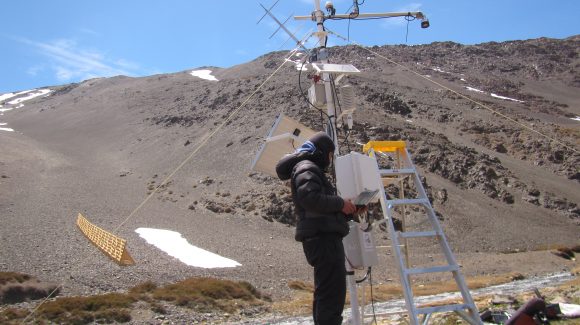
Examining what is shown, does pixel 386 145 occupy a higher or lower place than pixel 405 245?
higher

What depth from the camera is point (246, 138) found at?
68.2m

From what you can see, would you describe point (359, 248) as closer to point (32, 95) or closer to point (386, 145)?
point (386, 145)

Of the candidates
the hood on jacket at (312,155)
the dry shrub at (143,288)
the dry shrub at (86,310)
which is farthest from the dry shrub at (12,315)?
the hood on jacket at (312,155)

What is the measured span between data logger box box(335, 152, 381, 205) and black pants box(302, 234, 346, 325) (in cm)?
73

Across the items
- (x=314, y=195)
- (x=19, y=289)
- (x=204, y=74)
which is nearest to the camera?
(x=314, y=195)

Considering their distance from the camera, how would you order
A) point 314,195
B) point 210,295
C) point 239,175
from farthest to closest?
point 239,175, point 210,295, point 314,195

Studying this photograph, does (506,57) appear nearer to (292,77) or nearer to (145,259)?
(292,77)

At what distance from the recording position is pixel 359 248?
5660 millimetres

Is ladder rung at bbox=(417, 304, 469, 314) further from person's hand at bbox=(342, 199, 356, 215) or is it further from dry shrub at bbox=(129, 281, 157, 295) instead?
dry shrub at bbox=(129, 281, 157, 295)

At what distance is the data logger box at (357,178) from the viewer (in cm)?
551

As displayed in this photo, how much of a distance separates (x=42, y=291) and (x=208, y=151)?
45580mm

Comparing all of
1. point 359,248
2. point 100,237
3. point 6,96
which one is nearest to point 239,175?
point 100,237

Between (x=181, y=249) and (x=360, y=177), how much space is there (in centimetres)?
3590

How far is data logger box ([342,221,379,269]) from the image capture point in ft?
18.4
